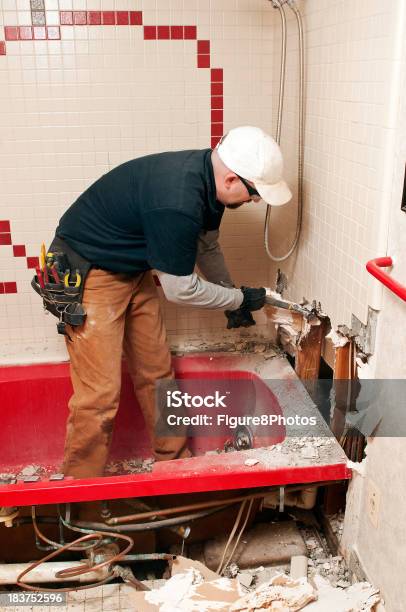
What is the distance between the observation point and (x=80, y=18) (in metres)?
2.34

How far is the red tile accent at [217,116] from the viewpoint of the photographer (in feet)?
8.21

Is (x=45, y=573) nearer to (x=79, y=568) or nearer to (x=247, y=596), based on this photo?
(x=79, y=568)

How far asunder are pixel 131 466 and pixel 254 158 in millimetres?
1366

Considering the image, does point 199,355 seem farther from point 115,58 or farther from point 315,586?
point 115,58

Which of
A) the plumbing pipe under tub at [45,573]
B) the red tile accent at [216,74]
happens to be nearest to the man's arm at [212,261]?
the red tile accent at [216,74]

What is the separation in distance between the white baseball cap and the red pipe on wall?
50 cm

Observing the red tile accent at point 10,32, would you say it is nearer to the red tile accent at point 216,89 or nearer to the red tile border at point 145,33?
the red tile border at point 145,33

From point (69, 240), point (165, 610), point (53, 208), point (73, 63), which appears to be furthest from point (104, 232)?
point (165, 610)

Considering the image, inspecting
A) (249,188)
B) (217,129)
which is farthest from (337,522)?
(217,129)

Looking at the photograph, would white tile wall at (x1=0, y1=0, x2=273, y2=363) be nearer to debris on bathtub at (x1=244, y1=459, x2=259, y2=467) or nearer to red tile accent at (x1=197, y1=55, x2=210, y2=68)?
red tile accent at (x1=197, y1=55, x2=210, y2=68)

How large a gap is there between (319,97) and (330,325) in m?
0.73

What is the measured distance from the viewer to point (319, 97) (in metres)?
2.03

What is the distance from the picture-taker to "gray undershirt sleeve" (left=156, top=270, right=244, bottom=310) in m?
1.98

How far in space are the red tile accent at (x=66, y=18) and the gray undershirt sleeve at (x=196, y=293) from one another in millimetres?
1040
